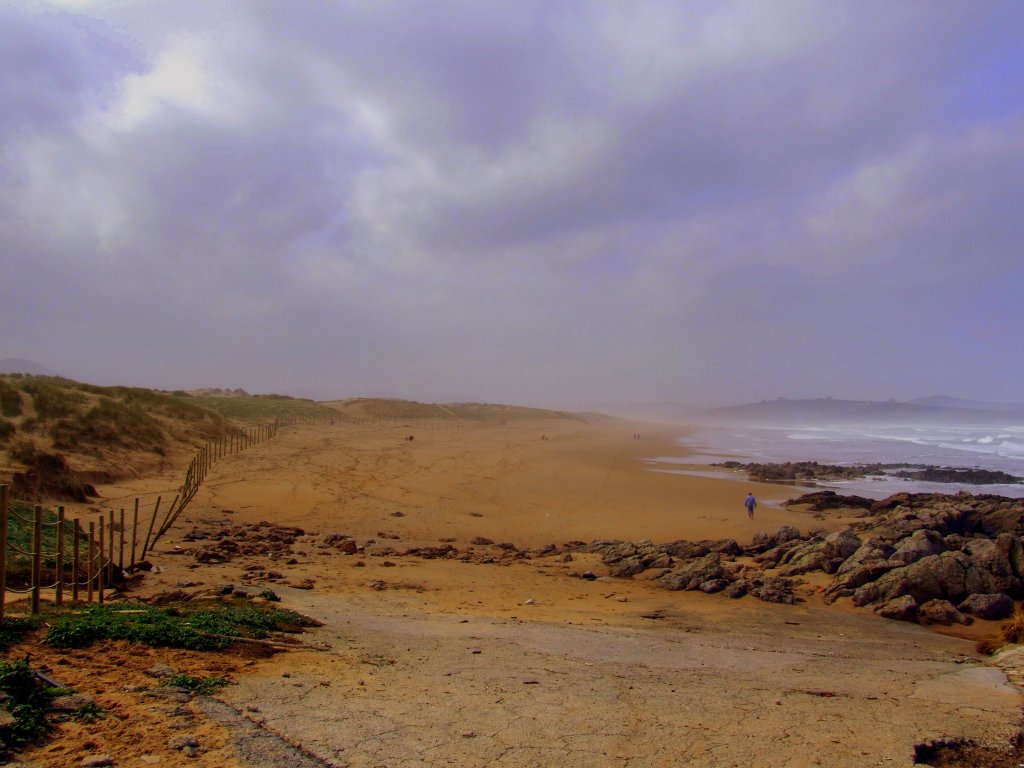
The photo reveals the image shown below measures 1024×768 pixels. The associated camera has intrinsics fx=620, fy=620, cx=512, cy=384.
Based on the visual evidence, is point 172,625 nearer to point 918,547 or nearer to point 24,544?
point 24,544

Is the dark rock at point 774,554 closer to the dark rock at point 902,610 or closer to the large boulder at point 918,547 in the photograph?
the large boulder at point 918,547

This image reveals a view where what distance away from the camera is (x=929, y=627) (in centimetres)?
1153

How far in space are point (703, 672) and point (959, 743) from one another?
103 inches

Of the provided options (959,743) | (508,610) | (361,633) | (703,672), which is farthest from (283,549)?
(959,743)

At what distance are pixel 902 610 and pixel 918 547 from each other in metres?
2.65

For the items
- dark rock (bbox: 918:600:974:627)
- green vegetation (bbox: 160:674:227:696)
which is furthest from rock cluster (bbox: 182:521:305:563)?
dark rock (bbox: 918:600:974:627)

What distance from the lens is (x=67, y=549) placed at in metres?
11.6

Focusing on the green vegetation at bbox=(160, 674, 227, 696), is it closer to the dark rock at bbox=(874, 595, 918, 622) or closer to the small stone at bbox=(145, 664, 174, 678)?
the small stone at bbox=(145, 664, 174, 678)

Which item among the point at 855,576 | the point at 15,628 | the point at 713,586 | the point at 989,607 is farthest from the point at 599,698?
the point at 989,607

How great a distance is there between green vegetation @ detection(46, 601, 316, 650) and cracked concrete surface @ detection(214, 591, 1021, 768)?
0.67 m

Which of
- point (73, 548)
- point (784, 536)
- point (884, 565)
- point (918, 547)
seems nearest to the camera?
point (73, 548)

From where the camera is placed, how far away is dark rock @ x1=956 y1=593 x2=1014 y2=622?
1178 centimetres

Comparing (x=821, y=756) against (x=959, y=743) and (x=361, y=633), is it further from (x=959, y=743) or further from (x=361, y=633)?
(x=361, y=633)

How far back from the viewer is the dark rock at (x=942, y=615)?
1167 centimetres
